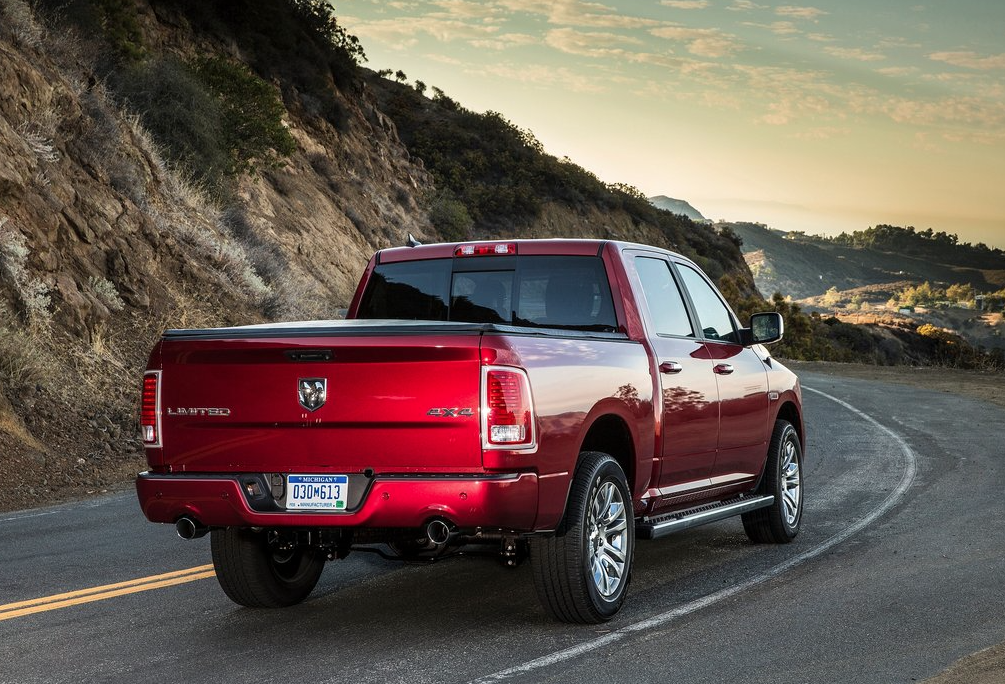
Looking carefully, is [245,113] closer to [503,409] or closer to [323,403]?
[323,403]

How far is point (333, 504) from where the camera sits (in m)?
5.82

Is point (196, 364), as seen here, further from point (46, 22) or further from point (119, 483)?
point (46, 22)

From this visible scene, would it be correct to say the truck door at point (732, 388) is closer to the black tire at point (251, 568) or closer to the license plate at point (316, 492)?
the black tire at point (251, 568)

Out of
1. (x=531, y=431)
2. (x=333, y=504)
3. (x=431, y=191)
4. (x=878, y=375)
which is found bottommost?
(x=878, y=375)

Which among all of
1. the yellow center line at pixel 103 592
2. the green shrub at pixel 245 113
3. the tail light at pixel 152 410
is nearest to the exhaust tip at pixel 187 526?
the tail light at pixel 152 410

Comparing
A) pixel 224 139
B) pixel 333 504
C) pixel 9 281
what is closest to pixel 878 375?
pixel 224 139

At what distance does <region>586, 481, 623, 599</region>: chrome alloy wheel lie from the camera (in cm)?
635

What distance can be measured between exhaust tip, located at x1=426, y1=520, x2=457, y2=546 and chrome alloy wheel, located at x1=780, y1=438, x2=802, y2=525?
403 cm

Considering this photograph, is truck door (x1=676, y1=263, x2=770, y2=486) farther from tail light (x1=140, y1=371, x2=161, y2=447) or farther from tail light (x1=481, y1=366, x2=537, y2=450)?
tail light (x1=140, y1=371, x2=161, y2=447)

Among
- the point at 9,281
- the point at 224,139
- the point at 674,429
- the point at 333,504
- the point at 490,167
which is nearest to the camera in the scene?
the point at 333,504

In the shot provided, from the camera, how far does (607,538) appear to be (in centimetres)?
654

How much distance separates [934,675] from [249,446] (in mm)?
3344

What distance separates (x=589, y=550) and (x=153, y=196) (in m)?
16.7

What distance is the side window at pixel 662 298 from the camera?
765cm
